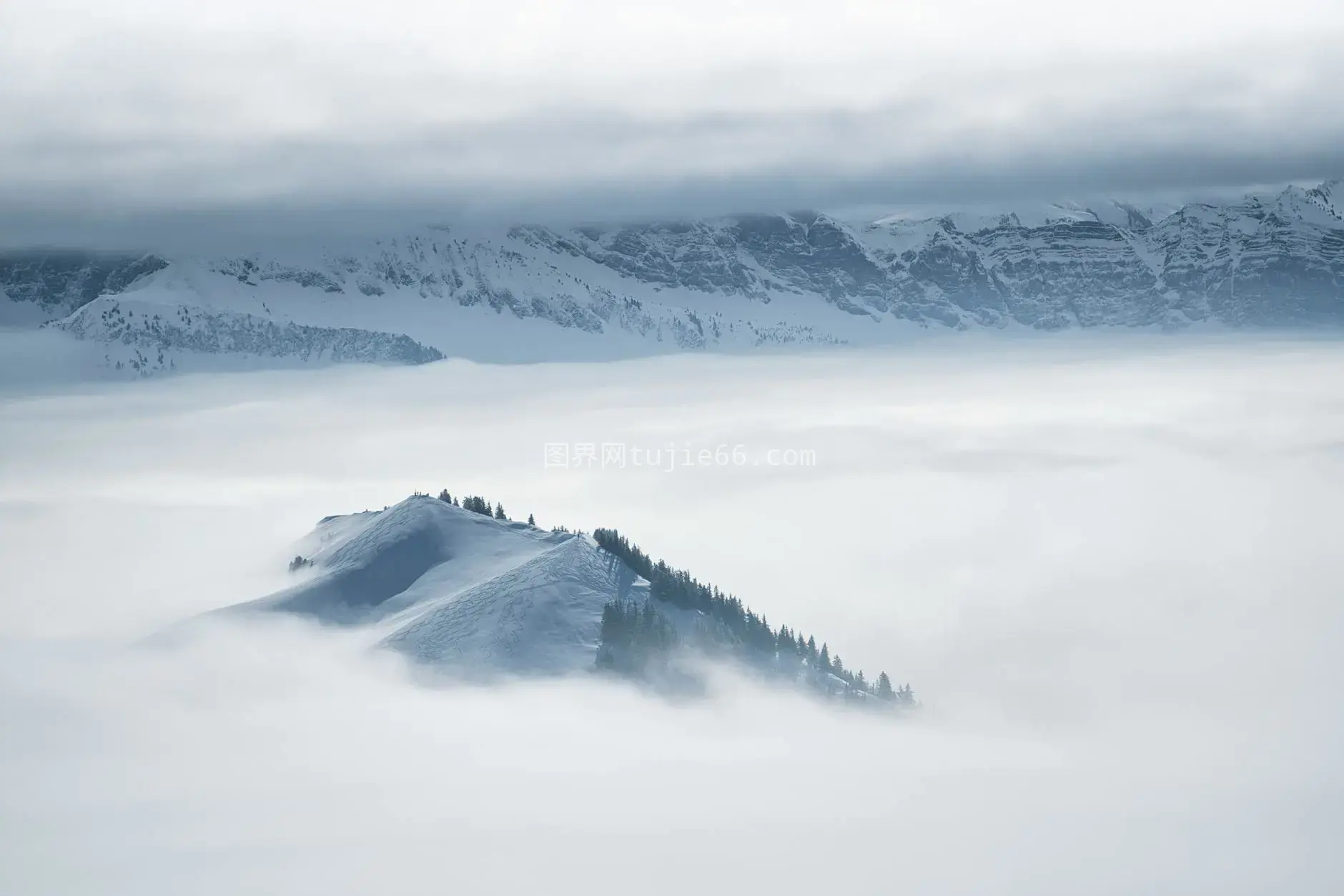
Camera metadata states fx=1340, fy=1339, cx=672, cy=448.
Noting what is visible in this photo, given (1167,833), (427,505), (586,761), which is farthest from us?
(427,505)

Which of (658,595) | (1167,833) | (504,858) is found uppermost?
(658,595)

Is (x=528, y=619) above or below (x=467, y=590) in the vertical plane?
below

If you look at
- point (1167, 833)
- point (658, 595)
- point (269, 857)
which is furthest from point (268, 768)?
point (1167, 833)

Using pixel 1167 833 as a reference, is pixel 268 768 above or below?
above

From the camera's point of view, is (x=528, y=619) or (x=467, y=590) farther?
(x=467, y=590)

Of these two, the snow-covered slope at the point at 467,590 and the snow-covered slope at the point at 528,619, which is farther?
the snow-covered slope at the point at 467,590

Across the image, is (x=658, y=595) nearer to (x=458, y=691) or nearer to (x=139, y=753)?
(x=458, y=691)

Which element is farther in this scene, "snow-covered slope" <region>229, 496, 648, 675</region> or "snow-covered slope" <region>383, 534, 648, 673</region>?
"snow-covered slope" <region>229, 496, 648, 675</region>

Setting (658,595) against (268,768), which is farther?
(658,595)
